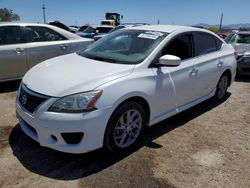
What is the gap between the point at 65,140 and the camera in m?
2.96

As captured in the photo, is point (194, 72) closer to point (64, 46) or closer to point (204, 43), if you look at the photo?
point (204, 43)

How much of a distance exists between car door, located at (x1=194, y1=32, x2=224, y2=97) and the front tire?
1.50 meters

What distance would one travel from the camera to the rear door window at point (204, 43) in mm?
4582

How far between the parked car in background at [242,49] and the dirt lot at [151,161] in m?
3.56

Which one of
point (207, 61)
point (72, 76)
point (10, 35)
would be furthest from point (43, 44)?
point (207, 61)

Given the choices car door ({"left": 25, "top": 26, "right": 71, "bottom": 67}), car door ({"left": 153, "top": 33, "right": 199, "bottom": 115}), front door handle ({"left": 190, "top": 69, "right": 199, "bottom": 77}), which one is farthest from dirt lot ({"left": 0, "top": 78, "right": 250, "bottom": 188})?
car door ({"left": 25, "top": 26, "right": 71, "bottom": 67})

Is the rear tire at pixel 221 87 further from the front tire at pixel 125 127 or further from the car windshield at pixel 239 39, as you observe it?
the car windshield at pixel 239 39

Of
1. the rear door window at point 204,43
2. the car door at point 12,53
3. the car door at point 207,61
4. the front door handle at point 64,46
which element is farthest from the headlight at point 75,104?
the front door handle at point 64,46

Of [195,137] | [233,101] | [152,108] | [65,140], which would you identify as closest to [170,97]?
[152,108]

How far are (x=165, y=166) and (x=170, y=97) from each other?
1.05m

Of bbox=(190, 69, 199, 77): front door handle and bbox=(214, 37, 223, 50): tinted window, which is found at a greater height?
bbox=(214, 37, 223, 50): tinted window

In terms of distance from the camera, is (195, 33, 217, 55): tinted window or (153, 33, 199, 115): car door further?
(195, 33, 217, 55): tinted window

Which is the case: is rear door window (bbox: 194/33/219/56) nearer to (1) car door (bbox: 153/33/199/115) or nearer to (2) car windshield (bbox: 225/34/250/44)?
(1) car door (bbox: 153/33/199/115)

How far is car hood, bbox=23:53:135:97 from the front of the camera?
3.01 meters
